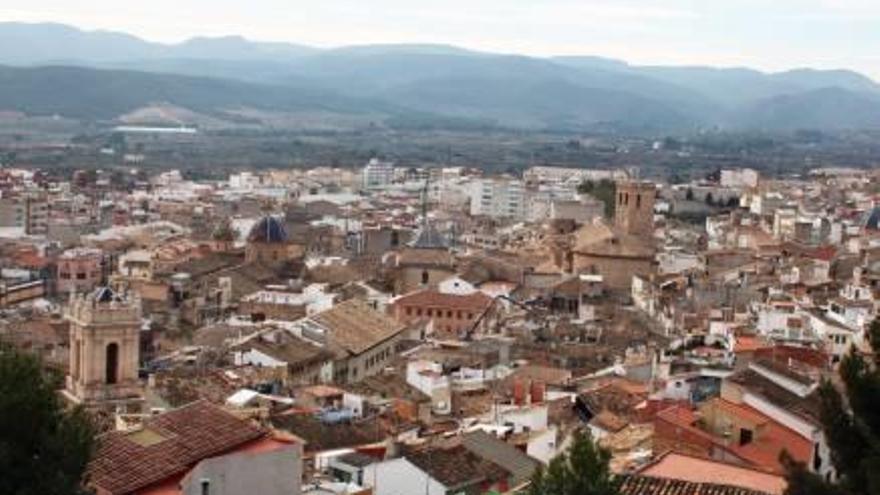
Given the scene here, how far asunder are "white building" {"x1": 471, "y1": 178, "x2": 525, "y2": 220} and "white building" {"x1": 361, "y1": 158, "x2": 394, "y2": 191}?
23.1 m

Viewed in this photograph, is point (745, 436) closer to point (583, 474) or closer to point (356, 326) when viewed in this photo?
point (583, 474)

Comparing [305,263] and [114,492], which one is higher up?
[114,492]

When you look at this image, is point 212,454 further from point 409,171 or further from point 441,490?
point 409,171

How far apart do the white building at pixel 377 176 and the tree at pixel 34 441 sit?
412ft

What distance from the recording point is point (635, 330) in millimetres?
45094

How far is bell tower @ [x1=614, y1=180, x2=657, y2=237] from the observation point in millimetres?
69188

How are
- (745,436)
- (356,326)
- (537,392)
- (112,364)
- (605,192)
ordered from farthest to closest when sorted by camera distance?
(605,192), (356,326), (537,392), (112,364), (745,436)

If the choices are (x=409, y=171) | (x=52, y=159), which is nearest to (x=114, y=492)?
(x=409, y=171)

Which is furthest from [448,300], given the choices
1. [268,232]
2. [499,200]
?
[499,200]

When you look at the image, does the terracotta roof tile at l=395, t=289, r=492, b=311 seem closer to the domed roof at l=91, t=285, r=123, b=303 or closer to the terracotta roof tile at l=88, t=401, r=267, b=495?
the domed roof at l=91, t=285, r=123, b=303

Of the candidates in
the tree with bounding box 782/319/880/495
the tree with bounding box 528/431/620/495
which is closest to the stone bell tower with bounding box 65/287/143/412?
the tree with bounding box 528/431/620/495

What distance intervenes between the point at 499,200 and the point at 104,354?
299ft

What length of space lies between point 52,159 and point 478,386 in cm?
13163

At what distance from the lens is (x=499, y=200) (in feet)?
382
